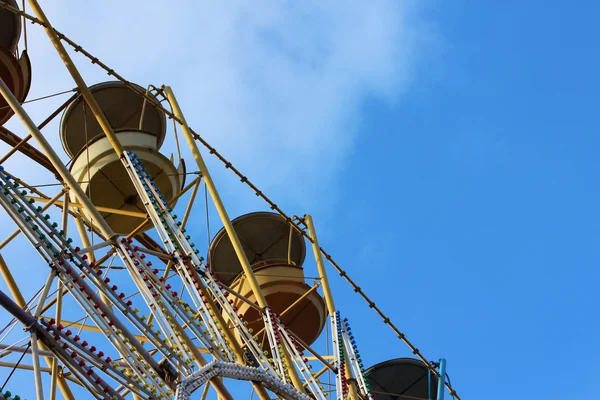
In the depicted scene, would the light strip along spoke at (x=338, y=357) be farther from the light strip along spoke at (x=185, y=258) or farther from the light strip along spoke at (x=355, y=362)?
the light strip along spoke at (x=185, y=258)

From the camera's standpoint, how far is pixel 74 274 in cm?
1439

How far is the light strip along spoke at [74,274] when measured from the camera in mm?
14164

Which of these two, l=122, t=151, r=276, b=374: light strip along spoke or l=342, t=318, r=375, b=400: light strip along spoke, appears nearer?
l=122, t=151, r=276, b=374: light strip along spoke

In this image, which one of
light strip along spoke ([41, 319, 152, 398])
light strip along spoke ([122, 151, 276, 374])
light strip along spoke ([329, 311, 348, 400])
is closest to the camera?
light strip along spoke ([41, 319, 152, 398])

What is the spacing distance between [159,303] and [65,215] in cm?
342

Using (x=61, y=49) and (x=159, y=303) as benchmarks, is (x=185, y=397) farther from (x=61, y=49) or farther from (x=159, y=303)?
(x=61, y=49)

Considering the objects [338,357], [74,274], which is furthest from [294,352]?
[74,274]

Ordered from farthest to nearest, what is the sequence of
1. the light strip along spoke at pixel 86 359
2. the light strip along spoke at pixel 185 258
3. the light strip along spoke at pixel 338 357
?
the light strip along spoke at pixel 338 357, the light strip along spoke at pixel 185 258, the light strip along spoke at pixel 86 359

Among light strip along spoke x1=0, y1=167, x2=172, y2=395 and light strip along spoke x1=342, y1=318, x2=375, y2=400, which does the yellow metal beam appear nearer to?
light strip along spoke x1=342, y1=318, x2=375, y2=400

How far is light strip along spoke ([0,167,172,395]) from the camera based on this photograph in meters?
14.2

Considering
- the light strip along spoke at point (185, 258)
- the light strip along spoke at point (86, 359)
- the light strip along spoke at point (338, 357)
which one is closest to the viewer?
the light strip along spoke at point (86, 359)

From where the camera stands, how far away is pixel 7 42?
21.6m

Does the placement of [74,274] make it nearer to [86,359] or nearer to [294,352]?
[86,359]

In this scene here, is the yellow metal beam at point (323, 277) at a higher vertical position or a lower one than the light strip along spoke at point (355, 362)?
higher
